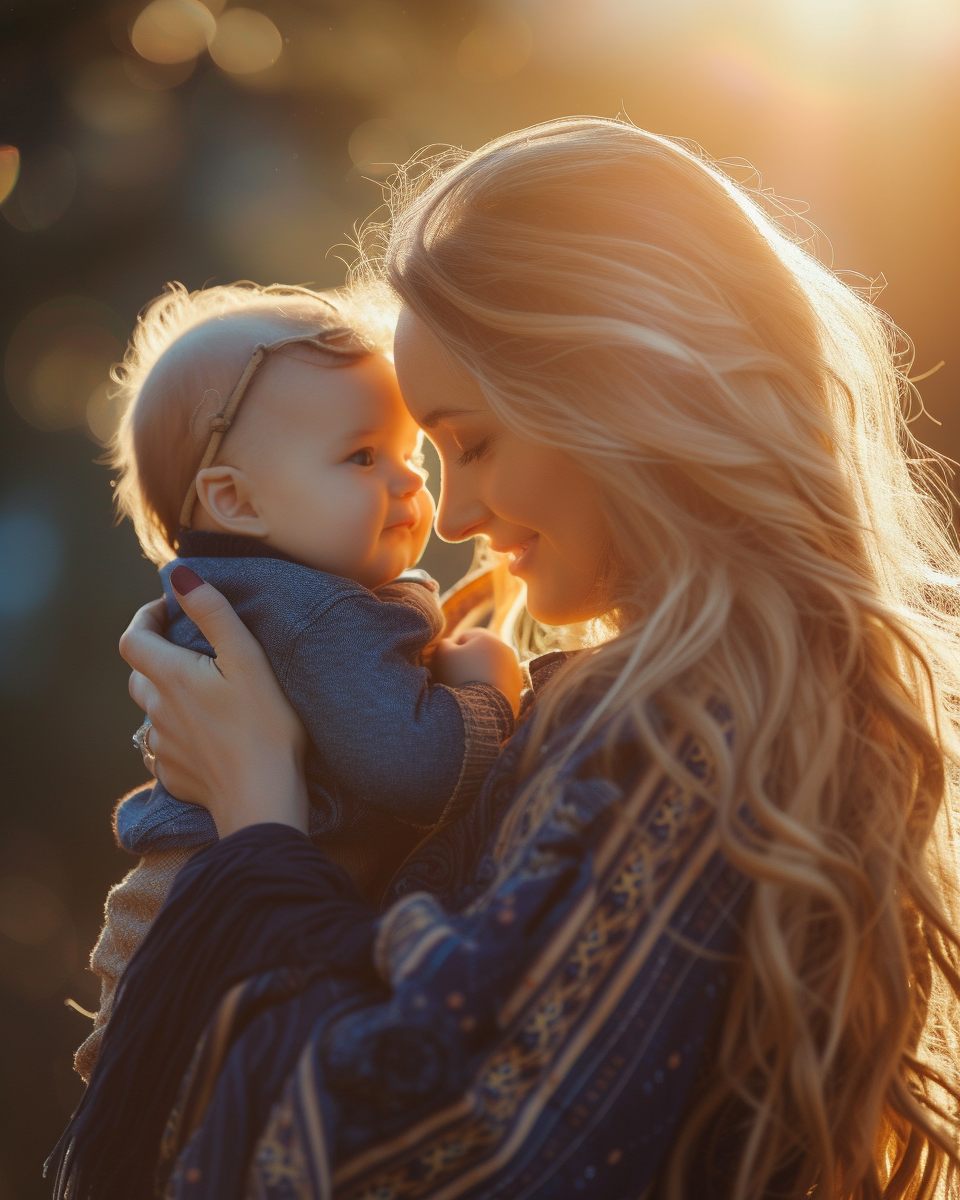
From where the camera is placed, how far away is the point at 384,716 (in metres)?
1.05

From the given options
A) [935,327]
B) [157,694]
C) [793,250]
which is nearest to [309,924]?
[157,694]

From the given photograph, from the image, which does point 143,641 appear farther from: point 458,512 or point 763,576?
point 763,576

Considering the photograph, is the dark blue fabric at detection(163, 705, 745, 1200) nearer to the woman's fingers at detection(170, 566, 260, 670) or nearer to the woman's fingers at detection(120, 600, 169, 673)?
the woman's fingers at detection(170, 566, 260, 670)

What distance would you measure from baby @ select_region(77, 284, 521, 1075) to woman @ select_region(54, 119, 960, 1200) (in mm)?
64

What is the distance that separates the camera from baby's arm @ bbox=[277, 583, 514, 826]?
41.0 inches

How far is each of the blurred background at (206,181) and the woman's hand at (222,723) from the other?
8.00 ft

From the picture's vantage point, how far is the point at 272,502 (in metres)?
1.24

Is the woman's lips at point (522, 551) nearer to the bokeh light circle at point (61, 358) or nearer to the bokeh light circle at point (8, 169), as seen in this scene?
the bokeh light circle at point (61, 358)

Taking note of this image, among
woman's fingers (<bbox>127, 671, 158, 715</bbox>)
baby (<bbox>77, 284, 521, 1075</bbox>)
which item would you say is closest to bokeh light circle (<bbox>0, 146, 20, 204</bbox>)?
baby (<bbox>77, 284, 521, 1075</bbox>)

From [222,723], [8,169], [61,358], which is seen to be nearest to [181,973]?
[222,723]

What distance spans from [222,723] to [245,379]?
497 millimetres

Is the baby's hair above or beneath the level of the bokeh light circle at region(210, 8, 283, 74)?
beneath

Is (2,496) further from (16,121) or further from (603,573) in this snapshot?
(603,573)

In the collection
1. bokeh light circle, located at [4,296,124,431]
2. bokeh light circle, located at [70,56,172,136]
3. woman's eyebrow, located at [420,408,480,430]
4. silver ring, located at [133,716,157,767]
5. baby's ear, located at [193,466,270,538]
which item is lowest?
silver ring, located at [133,716,157,767]
